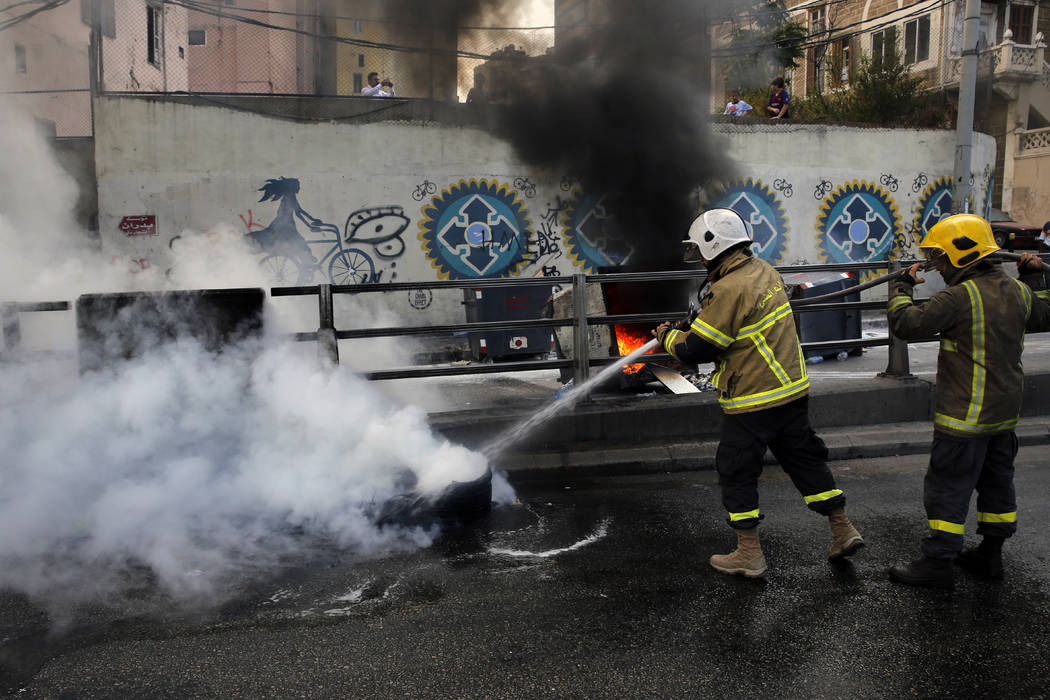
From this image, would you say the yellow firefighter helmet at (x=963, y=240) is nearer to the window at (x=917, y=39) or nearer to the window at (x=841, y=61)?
the window at (x=841, y=61)

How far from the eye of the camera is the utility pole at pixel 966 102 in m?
11.7

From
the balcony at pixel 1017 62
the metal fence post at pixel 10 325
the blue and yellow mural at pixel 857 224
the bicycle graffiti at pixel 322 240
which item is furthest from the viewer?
the balcony at pixel 1017 62

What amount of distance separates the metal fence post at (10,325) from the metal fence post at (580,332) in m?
3.34

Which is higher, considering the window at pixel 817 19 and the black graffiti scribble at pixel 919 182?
the window at pixel 817 19

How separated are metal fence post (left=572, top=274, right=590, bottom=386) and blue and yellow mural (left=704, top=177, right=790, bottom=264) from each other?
8203 mm

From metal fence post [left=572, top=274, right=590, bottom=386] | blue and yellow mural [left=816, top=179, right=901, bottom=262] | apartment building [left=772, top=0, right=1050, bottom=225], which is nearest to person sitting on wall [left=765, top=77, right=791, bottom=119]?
blue and yellow mural [left=816, top=179, right=901, bottom=262]

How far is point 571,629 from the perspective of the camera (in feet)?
9.53

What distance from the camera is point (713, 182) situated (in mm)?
11477

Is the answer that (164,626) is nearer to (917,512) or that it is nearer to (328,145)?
(917,512)

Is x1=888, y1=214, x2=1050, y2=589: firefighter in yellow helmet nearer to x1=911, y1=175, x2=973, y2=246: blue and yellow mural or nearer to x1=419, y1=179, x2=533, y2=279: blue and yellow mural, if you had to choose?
x1=419, y1=179, x2=533, y2=279: blue and yellow mural

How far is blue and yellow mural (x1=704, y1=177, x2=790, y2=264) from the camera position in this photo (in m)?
13.2

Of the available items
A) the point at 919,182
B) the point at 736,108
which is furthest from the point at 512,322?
the point at 919,182

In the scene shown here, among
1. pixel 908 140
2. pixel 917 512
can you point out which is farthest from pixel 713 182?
pixel 917 512

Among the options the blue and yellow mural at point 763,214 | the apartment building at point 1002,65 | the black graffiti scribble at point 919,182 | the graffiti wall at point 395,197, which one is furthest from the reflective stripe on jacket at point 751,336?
the apartment building at point 1002,65
